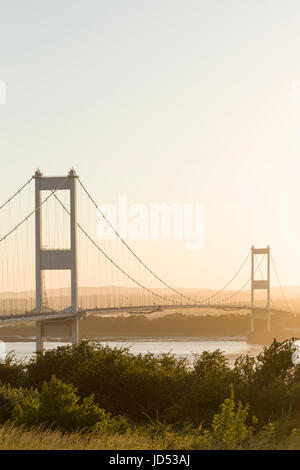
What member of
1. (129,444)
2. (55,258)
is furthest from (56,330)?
(129,444)

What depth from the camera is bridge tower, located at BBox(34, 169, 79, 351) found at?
172 ft

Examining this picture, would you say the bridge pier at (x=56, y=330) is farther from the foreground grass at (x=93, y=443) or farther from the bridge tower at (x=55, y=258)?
the foreground grass at (x=93, y=443)

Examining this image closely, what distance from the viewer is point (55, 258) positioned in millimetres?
58406

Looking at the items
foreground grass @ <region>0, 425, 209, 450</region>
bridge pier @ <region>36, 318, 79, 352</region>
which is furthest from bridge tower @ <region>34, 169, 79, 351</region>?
foreground grass @ <region>0, 425, 209, 450</region>

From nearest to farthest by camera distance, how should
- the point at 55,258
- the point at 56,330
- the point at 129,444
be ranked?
the point at 129,444
the point at 56,330
the point at 55,258

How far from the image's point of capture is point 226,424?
43.7ft

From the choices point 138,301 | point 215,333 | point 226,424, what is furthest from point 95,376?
point 215,333

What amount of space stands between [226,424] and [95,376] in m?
14.4

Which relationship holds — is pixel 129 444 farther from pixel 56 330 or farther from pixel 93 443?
pixel 56 330

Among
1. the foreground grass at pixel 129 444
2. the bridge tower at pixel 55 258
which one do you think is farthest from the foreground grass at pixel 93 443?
the bridge tower at pixel 55 258

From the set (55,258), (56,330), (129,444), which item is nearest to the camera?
(129,444)

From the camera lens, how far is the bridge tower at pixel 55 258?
52.6 metres
